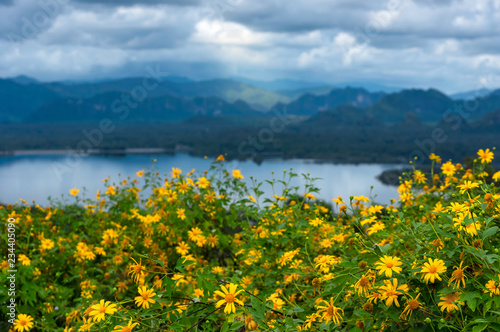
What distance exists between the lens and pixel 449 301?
Result: 193 centimetres

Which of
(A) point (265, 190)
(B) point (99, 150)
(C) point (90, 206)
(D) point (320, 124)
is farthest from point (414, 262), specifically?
(D) point (320, 124)

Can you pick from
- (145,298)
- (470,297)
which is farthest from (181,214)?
(470,297)

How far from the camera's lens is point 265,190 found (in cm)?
437

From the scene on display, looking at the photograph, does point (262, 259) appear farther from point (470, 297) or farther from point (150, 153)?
point (150, 153)

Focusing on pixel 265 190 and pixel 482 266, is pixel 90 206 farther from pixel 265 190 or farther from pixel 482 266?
pixel 482 266

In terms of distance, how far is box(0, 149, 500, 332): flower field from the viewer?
6.71ft

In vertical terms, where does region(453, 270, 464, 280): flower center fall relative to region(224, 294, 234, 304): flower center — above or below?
above

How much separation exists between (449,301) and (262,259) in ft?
5.91

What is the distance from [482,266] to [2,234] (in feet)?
13.2

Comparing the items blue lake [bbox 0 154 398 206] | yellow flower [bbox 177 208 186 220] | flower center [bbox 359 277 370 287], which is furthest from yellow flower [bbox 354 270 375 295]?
blue lake [bbox 0 154 398 206]

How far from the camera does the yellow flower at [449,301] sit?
6.22 ft

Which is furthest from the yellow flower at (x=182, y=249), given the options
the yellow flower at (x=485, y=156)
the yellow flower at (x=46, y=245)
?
the yellow flower at (x=485, y=156)

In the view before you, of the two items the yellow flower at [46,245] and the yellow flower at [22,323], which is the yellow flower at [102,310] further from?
the yellow flower at [46,245]

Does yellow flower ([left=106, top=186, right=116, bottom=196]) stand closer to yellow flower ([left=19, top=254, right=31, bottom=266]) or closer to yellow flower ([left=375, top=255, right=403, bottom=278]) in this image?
yellow flower ([left=19, top=254, right=31, bottom=266])
